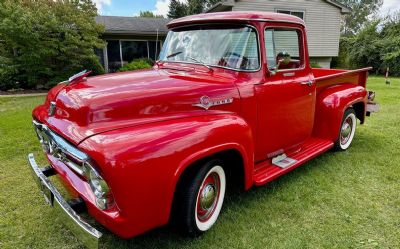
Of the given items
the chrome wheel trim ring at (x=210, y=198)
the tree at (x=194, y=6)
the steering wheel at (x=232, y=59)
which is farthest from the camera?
the tree at (x=194, y=6)

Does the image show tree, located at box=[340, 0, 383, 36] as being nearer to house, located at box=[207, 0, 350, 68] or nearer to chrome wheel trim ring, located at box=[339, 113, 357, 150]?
house, located at box=[207, 0, 350, 68]

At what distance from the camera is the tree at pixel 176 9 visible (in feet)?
108

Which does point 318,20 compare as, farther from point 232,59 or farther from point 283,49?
point 232,59

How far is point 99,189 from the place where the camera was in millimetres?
2246

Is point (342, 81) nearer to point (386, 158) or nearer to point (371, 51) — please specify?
point (386, 158)

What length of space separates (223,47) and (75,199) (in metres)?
2.05

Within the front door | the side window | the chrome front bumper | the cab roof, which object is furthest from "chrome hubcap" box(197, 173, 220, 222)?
the cab roof

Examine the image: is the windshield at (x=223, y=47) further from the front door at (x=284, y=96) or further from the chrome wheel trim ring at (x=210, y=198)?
the chrome wheel trim ring at (x=210, y=198)

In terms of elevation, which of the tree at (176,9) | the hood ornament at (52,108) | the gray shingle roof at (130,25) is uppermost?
the tree at (176,9)

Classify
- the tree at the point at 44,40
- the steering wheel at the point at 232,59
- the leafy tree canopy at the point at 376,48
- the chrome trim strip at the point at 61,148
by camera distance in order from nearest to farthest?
the chrome trim strip at the point at 61,148
the steering wheel at the point at 232,59
the tree at the point at 44,40
the leafy tree canopy at the point at 376,48

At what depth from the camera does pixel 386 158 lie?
4.86m

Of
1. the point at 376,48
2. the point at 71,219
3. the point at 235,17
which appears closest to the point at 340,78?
the point at 235,17

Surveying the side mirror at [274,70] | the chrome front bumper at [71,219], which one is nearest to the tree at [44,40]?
the chrome front bumper at [71,219]

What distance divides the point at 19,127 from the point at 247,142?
548cm
